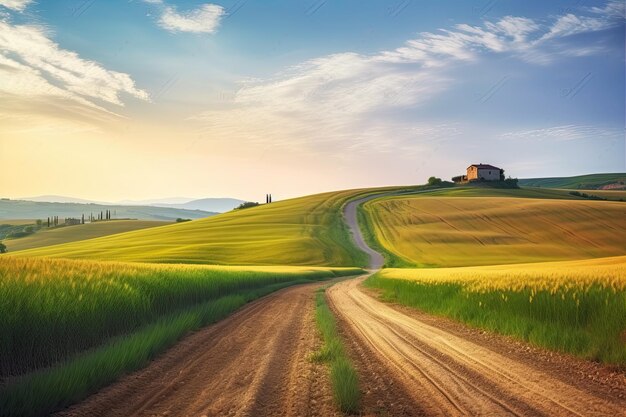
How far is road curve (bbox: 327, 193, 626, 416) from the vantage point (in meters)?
6.27

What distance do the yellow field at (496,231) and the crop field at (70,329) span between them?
5936cm

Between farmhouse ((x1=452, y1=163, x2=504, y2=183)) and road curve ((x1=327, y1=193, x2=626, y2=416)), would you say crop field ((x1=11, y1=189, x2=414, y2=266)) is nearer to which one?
road curve ((x1=327, y1=193, x2=626, y2=416))

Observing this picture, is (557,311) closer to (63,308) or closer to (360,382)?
(360,382)

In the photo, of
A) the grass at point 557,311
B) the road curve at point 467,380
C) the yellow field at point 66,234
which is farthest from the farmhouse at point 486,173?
the road curve at point 467,380

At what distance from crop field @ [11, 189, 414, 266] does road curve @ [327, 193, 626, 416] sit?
61544 mm

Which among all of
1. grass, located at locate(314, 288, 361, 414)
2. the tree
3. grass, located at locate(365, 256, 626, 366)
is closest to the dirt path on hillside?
grass, located at locate(314, 288, 361, 414)

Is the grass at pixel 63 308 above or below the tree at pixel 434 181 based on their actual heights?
below

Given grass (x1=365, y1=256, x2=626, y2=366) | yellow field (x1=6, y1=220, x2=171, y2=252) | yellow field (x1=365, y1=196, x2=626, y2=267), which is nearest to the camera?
grass (x1=365, y1=256, x2=626, y2=366)

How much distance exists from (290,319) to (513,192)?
157 metres

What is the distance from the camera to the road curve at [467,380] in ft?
20.6

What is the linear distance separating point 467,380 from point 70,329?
24.2ft

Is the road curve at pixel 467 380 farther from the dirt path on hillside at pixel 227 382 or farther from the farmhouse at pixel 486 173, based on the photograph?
the farmhouse at pixel 486 173

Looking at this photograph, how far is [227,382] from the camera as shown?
7.76 meters

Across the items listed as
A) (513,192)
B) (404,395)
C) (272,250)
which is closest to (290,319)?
(404,395)
